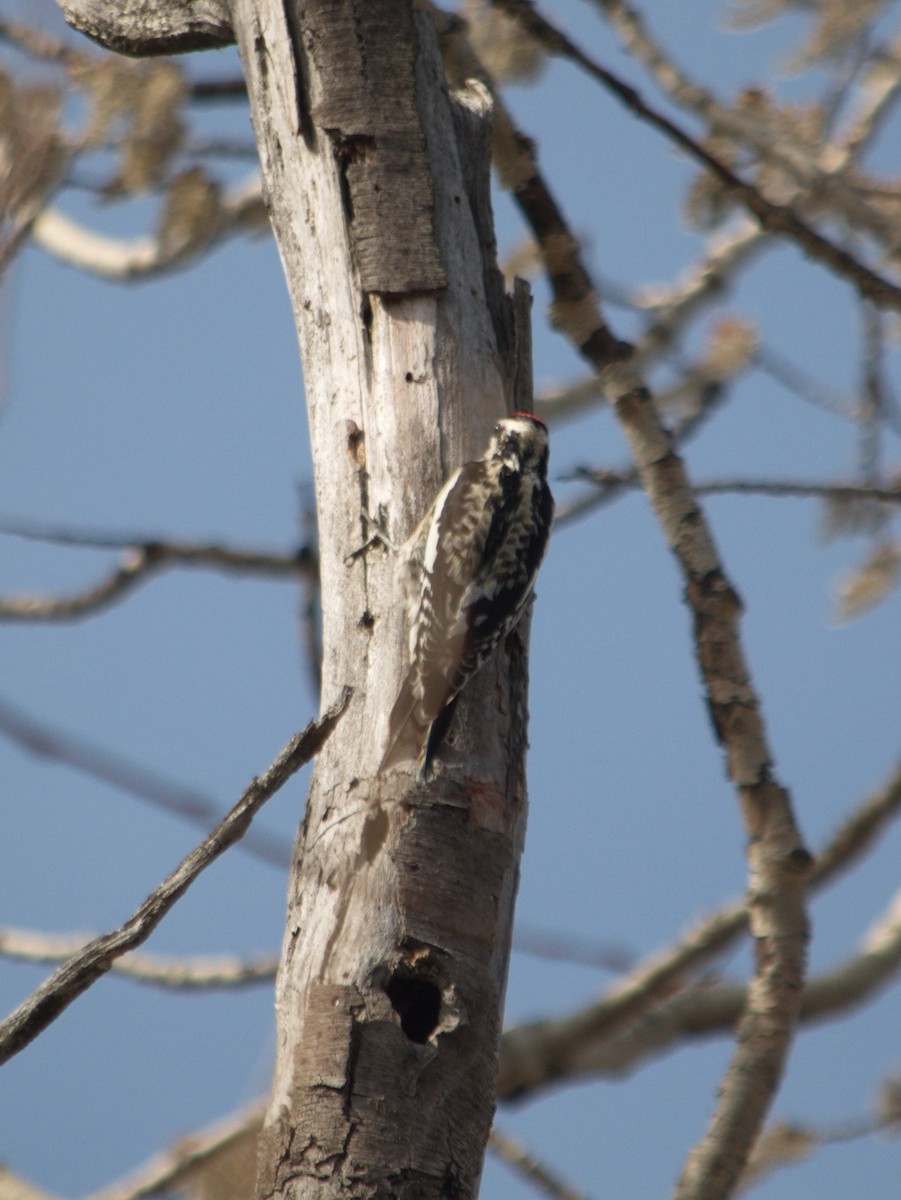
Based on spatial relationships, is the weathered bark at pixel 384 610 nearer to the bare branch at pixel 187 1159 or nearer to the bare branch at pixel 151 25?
the bare branch at pixel 151 25

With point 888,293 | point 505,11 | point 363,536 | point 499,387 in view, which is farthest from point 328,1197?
point 505,11

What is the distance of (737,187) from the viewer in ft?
11.6

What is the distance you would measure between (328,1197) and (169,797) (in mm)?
688

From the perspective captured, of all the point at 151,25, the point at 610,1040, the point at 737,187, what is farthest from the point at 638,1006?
the point at 151,25

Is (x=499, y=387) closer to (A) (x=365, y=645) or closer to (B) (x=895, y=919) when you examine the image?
(A) (x=365, y=645)

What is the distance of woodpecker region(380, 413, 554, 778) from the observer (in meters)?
2.73

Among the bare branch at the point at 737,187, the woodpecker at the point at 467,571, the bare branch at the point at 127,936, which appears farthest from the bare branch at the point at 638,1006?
the bare branch at the point at 127,936

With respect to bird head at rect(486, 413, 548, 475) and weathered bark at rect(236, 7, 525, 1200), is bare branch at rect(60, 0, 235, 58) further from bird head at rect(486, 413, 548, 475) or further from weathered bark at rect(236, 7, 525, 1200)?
bird head at rect(486, 413, 548, 475)

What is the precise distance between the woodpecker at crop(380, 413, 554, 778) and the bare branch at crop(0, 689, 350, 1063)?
314 mm

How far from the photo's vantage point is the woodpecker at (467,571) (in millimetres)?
2734

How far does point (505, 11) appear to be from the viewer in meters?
3.62

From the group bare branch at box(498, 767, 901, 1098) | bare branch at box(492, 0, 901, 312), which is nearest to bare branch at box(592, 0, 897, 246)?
bare branch at box(492, 0, 901, 312)

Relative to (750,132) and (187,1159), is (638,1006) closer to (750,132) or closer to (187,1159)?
(187,1159)

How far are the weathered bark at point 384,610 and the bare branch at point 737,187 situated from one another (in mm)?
230
